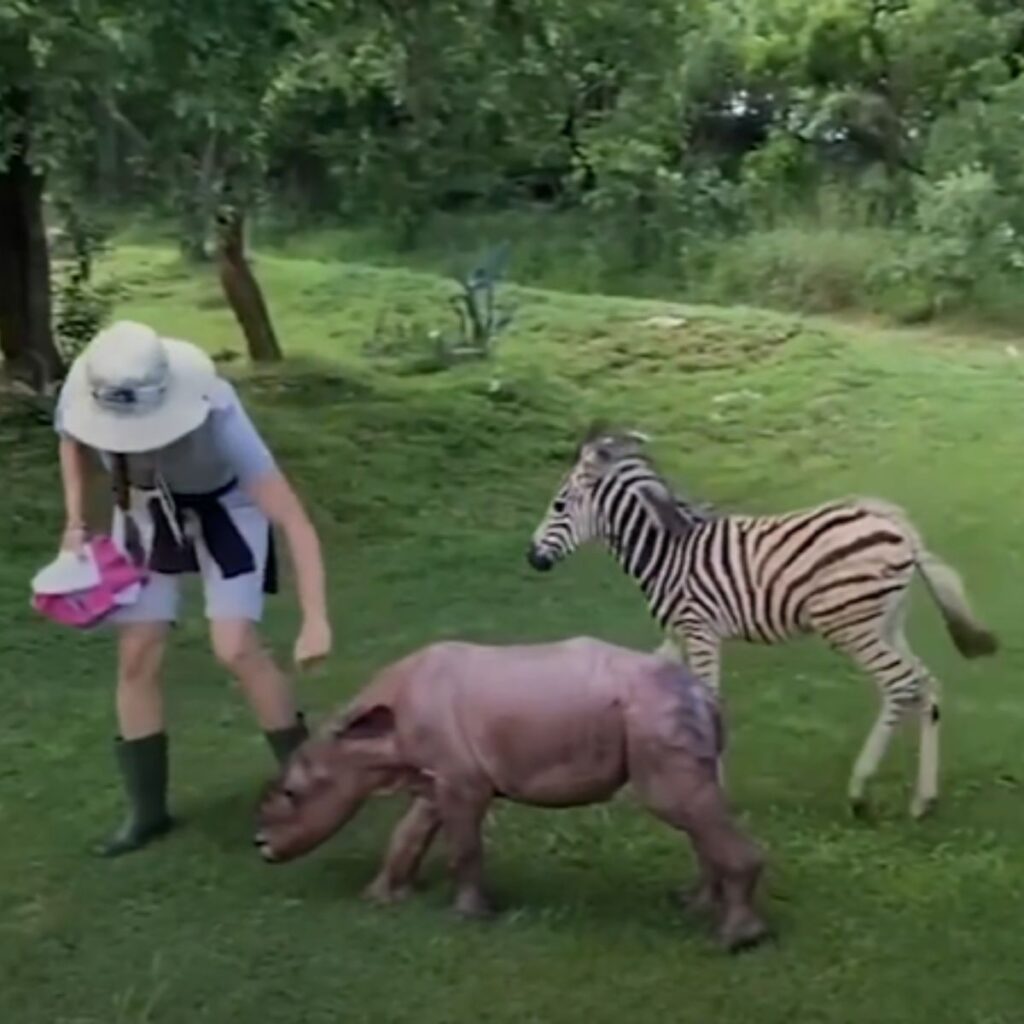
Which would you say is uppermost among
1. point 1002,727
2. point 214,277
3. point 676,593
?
point 676,593

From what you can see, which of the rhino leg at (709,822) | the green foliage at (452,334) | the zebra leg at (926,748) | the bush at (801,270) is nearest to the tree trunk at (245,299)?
the green foliage at (452,334)

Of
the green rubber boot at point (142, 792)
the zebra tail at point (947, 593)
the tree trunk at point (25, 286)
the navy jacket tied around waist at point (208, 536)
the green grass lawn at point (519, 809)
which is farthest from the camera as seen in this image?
the tree trunk at point (25, 286)

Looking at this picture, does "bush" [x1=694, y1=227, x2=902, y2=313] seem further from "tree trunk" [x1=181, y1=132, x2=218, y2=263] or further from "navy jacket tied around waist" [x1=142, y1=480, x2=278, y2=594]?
"navy jacket tied around waist" [x1=142, y1=480, x2=278, y2=594]

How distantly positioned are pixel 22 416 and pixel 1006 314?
7.21 meters

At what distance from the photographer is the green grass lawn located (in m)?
3.75

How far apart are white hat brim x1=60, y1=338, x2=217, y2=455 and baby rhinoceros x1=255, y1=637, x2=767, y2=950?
0.65 meters

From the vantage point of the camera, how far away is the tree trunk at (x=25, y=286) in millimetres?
10609

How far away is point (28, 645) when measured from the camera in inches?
266

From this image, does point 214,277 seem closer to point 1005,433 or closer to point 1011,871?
point 1005,433

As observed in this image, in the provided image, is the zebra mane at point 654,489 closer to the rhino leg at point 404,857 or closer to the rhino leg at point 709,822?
the rhino leg at point 404,857

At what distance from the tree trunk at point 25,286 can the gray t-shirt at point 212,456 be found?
21.7 feet

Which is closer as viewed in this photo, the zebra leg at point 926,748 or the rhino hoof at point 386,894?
the rhino hoof at point 386,894

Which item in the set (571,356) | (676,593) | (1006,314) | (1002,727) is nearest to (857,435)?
(571,356)

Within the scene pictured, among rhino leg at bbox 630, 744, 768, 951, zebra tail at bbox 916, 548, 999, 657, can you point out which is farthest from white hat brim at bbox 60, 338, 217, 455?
zebra tail at bbox 916, 548, 999, 657
